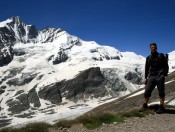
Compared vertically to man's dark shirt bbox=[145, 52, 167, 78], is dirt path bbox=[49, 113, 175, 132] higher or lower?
lower

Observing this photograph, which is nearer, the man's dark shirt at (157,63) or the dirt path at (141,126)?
the dirt path at (141,126)

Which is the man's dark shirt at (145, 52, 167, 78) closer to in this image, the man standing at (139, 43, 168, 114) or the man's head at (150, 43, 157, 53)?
the man standing at (139, 43, 168, 114)

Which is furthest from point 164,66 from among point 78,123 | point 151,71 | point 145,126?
point 78,123

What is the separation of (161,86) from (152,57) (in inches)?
66.9

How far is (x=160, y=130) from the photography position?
13445 millimetres

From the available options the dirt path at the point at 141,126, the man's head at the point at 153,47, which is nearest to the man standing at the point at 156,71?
the man's head at the point at 153,47

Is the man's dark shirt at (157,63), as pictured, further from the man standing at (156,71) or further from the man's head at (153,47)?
the man's head at (153,47)

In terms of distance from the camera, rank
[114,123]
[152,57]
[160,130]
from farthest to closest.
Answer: [152,57] → [114,123] → [160,130]

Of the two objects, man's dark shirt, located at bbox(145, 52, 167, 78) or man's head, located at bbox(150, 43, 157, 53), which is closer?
man's head, located at bbox(150, 43, 157, 53)

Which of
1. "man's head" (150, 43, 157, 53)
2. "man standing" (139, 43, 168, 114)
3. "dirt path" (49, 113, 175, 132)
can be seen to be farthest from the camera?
"man standing" (139, 43, 168, 114)

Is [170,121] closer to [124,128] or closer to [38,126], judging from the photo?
[124,128]

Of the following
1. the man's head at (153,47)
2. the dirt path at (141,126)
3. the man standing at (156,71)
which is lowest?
the dirt path at (141,126)

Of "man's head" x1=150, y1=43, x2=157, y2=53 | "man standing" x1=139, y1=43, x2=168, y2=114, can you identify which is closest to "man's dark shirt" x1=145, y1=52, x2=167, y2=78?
"man standing" x1=139, y1=43, x2=168, y2=114

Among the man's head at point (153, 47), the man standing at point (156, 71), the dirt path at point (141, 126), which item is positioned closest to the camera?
the dirt path at point (141, 126)
